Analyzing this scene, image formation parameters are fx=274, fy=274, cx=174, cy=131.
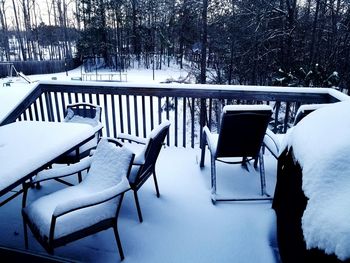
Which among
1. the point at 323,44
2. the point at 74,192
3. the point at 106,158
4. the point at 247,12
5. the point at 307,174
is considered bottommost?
the point at 74,192

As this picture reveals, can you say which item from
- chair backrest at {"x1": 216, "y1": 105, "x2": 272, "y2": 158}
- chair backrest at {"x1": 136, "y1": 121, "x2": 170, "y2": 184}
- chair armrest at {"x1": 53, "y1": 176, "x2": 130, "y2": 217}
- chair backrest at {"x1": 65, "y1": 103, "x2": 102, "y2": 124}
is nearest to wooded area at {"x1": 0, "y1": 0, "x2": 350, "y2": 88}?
chair backrest at {"x1": 216, "y1": 105, "x2": 272, "y2": 158}

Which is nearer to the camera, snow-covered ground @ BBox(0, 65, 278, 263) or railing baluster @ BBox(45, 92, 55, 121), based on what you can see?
snow-covered ground @ BBox(0, 65, 278, 263)

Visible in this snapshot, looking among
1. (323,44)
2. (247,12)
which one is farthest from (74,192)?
(323,44)

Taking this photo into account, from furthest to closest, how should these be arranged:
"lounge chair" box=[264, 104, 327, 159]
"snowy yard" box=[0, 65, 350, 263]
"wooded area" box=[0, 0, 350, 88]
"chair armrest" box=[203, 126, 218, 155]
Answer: "wooded area" box=[0, 0, 350, 88] < "chair armrest" box=[203, 126, 218, 155] < "lounge chair" box=[264, 104, 327, 159] < "snowy yard" box=[0, 65, 350, 263]

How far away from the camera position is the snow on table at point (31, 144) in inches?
76.5

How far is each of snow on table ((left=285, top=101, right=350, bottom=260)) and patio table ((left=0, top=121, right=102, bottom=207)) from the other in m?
1.80

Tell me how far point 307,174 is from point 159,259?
4.13 feet

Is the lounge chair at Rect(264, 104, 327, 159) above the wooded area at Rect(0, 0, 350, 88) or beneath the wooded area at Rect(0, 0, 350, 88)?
beneath

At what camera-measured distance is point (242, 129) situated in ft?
9.06

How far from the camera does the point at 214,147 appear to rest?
2.91 metres

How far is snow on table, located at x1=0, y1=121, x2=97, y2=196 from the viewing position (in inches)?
76.5

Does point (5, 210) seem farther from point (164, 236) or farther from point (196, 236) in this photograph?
point (196, 236)

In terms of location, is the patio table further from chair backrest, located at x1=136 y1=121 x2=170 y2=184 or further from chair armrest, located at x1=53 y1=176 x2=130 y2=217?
chair backrest, located at x1=136 y1=121 x2=170 y2=184

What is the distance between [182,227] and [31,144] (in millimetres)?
1518
